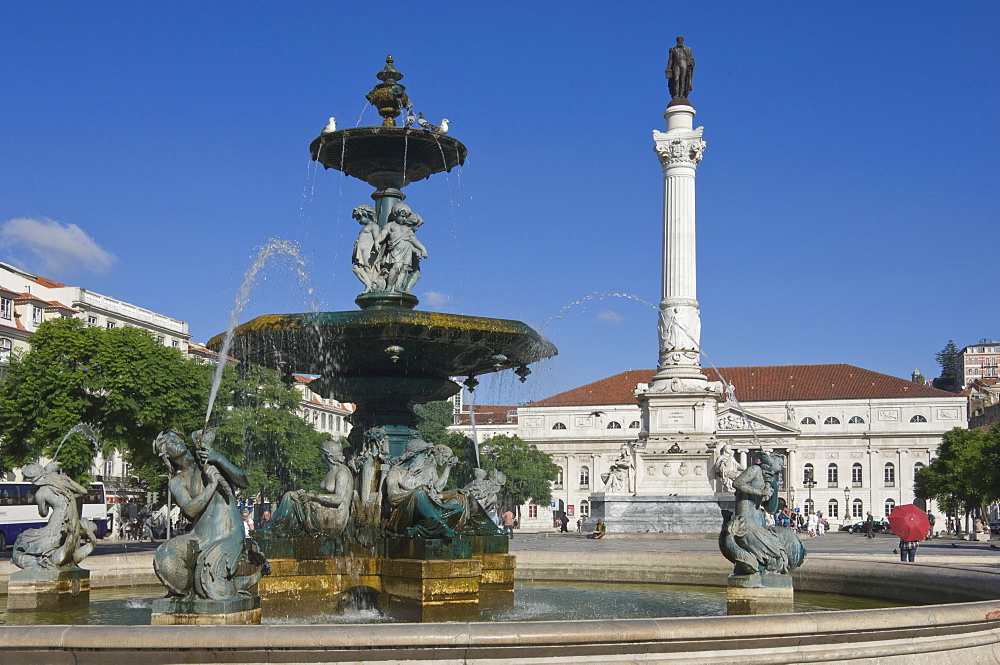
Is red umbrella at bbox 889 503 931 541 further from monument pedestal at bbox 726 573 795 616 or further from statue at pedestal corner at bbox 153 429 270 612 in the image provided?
statue at pedestal corner at bbox 153 429 270 612

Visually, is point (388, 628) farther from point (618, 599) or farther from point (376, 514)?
point (618, 599)

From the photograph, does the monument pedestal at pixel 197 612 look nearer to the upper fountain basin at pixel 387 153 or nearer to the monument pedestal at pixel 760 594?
the monument pedestal at pixel 760 594

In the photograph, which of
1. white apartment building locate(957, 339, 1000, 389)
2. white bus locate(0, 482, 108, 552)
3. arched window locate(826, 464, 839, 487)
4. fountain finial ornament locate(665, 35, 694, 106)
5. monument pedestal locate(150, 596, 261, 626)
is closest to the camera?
monument pedestal locate(150, 596, 261, 626)

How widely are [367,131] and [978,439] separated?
65.0 metres

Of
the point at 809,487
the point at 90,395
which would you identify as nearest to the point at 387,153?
the point at 90,395

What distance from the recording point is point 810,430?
100250mm

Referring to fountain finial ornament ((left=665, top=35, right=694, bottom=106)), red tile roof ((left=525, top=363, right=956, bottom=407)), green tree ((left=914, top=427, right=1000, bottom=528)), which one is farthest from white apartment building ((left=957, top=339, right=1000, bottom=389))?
fountain finial ornament ((left=665, top=35, right=694, bottom=106))

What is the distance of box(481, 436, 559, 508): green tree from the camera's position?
82.1 meters

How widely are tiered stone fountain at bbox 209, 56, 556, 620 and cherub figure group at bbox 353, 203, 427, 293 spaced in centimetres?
1

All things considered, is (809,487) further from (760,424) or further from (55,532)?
(55,532)

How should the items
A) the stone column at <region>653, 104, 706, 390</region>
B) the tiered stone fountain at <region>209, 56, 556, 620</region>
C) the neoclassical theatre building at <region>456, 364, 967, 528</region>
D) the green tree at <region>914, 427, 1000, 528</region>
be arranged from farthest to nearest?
the neoclassical theatre building at <region>456, 364, 967, 528</region>
the stone column at <region>653, 104, 706, 390</region>
the green tree at <region>914, 427, 1000, 528</region>
the tiered stone fountain at <region>209, 56, 556, 620</region>

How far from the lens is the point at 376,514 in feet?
36.7

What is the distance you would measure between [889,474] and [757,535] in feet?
311

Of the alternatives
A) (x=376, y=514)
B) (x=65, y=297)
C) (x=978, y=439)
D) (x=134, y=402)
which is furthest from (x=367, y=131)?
(x=978, y=439)
